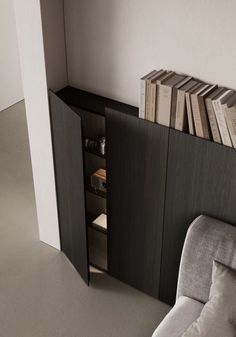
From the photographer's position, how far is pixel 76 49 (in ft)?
9.61

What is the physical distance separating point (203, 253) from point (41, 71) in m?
1.33

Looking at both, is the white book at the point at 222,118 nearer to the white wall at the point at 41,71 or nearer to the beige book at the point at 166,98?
the beige book at the point at 166,98

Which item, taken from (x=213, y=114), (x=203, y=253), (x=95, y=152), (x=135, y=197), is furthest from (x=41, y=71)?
(x=203, y=253)

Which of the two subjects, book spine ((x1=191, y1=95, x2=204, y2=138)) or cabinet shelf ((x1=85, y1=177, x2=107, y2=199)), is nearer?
book spine ((x1=191, y1=95, x2=204, y2=138))

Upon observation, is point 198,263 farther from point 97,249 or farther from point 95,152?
point 97,249

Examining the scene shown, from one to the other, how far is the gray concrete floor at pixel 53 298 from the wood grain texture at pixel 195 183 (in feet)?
1.77

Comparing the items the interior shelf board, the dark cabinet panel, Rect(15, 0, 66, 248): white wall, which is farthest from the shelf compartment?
Rect(15, 0, 66, 248): white wall

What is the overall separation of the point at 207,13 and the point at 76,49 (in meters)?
0.84

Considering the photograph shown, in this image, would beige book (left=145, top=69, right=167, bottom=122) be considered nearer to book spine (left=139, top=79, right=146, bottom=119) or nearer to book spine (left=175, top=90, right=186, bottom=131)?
book spine (left=139, top=79, right=146, bottom=119)

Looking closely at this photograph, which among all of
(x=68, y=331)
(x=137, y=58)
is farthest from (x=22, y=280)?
(x=137, y=58)

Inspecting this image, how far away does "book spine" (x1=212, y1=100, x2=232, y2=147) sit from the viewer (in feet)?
7.81

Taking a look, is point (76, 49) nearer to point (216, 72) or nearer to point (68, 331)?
point (216, 72)

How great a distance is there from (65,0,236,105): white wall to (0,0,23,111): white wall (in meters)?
2.18

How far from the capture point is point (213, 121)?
2.45 meters
